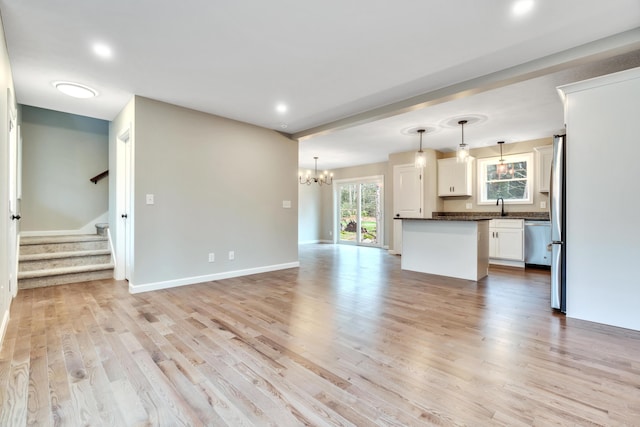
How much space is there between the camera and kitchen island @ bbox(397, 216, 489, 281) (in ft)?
14.4

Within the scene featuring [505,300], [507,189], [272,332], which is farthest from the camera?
[507,189]

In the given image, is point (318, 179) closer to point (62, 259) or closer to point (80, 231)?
point (80, 231)

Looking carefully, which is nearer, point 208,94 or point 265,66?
point 265,66

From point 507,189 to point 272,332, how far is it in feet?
19.3

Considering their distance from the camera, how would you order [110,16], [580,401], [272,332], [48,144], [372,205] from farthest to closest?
[372,205] → [48,144] → [272,332] → [110,16] → [580,401]

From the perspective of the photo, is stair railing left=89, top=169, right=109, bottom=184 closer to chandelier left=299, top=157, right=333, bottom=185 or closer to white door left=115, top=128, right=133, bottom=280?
white door left=115, top=128, right=133, bottom=280

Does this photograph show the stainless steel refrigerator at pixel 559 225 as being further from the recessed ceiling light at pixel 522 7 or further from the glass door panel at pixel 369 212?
the glass door panel at pixel 369 212

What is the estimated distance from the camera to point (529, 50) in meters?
2.63

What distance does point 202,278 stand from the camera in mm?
4270

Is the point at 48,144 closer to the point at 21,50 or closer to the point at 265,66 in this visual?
the point at 21,50

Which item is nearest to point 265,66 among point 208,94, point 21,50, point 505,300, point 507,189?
point 208,94

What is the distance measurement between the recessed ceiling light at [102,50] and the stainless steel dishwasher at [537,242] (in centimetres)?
655

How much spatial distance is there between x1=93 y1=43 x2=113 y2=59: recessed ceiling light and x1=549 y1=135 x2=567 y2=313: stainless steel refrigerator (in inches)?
170

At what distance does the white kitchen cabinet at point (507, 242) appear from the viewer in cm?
552
